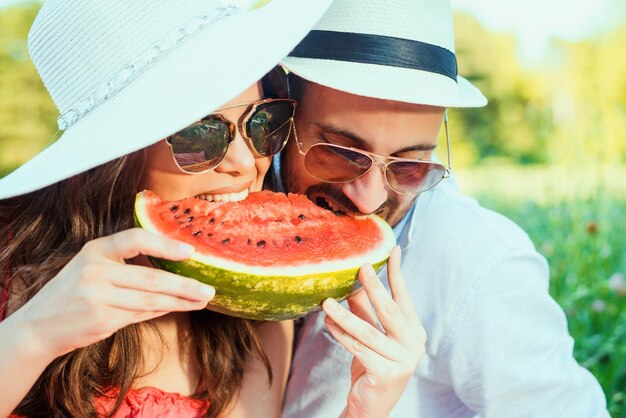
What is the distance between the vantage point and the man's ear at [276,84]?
251cm

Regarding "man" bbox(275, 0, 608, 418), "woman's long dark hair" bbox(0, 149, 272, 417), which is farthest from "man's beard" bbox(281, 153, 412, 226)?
"woman's long dark hair" bbox(0, 149, 272, 417)

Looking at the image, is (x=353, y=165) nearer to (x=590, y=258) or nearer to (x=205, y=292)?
(x=205, y=292)

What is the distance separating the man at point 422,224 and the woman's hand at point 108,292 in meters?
0.98

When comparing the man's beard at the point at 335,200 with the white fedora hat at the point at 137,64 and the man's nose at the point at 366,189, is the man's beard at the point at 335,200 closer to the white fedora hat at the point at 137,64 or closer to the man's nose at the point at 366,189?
the man's nose at the point at 366,189

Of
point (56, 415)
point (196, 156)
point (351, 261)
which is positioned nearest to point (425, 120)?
point (351, 261)

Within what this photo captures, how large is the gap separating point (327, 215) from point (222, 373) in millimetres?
804

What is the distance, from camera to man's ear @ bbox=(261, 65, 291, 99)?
2512 mm

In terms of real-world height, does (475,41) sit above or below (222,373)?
below

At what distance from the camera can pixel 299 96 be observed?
9.12ft

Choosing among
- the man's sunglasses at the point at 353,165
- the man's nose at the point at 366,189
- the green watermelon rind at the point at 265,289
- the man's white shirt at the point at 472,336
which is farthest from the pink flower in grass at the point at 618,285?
the green watermelon rind at the point at 265,289

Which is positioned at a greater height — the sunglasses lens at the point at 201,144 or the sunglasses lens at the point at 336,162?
the sunglasses lens at the point at 201,144

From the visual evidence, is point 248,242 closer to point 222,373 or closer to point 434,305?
point 222,373

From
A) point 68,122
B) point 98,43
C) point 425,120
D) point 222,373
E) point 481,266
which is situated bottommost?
point 222,373

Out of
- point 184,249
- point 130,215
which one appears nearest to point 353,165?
point 130,215
